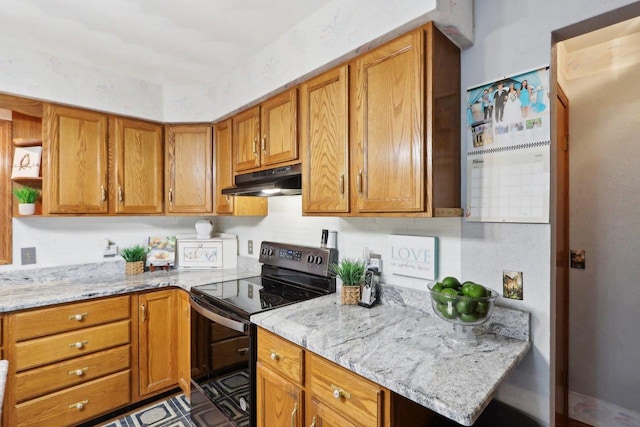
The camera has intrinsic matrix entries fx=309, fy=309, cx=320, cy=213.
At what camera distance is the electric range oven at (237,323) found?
1.54 meters

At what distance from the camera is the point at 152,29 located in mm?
1716

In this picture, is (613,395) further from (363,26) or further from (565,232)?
(363,26)

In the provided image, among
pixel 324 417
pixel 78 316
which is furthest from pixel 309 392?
pixel 78 316

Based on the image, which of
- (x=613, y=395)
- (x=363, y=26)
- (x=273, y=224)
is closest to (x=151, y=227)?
(x=273, y=224)

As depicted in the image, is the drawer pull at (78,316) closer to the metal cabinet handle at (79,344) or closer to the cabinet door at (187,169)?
the metal cabinet handle at (79,344)

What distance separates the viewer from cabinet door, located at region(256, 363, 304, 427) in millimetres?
1276

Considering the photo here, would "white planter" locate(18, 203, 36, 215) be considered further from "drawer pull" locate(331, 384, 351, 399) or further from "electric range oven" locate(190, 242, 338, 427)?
"drawer pull" locate(331, 384, 351, 399)

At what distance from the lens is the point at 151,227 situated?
2795 millimetres

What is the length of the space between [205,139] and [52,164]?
1002mm

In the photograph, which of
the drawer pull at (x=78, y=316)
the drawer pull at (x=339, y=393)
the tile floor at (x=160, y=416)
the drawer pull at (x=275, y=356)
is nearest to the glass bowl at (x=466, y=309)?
the drawer pull at (x=339, y=393)

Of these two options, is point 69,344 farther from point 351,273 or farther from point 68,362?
point 351,273

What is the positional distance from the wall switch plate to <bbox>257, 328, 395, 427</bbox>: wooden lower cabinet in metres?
1.97

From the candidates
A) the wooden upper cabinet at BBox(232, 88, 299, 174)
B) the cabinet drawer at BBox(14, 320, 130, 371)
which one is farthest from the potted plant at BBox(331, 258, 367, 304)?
the cabinet drawer at BBox(14, 320, 130, 371)

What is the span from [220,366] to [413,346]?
112 cm
